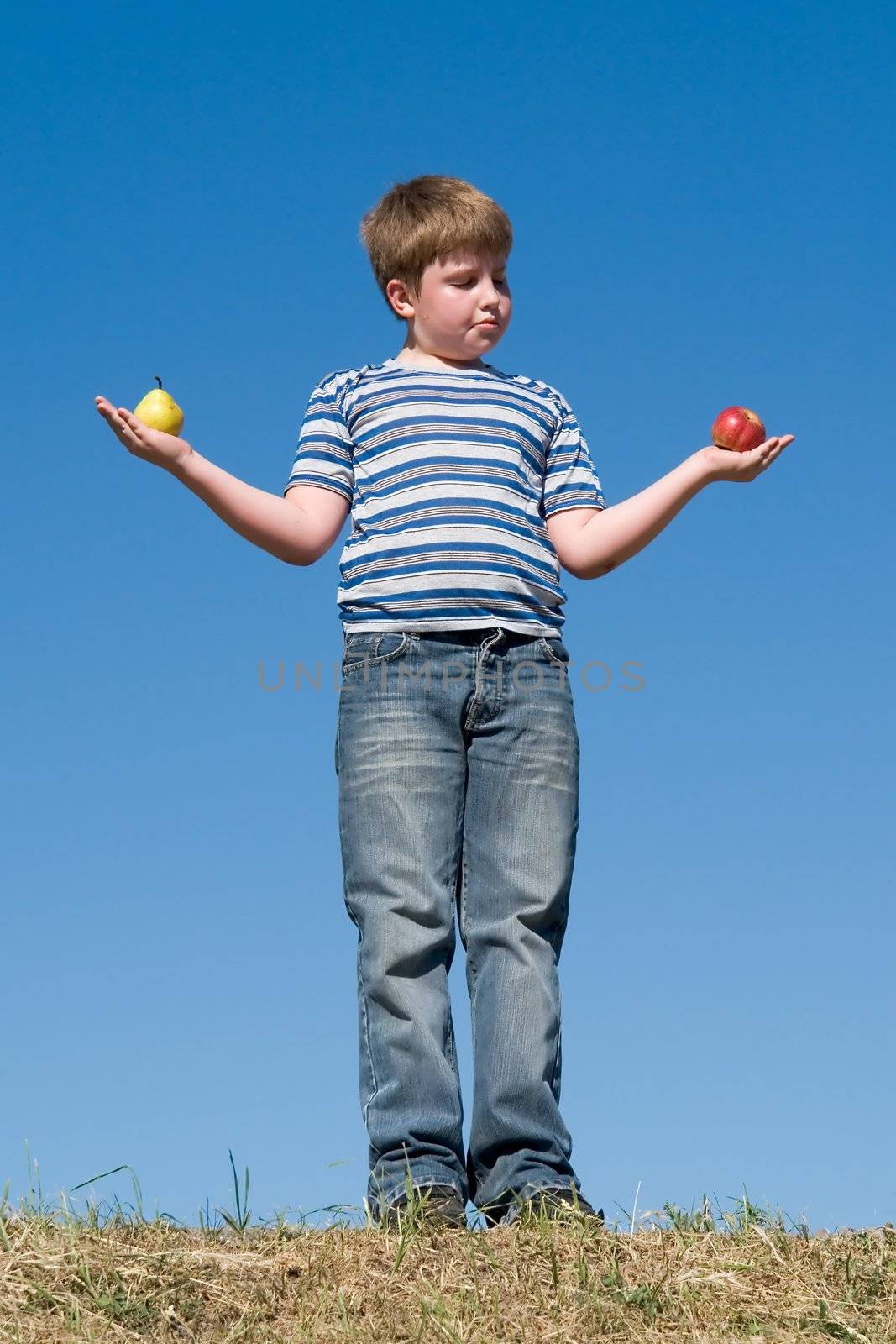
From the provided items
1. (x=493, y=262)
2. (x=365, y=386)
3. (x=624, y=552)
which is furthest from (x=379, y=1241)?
(x=493, y=262)

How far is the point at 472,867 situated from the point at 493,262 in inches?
74.0

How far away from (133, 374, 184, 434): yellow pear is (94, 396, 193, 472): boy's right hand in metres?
0.09

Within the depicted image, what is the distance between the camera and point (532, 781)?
4730 mm

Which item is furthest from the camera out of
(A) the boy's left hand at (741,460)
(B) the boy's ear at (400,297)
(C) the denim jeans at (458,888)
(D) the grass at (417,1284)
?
(B) the boy's ear at (400,297)

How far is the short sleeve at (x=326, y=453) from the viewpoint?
4.96 m

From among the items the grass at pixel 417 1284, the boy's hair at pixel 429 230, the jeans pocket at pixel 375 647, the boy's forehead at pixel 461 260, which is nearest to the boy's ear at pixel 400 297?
the boy's hair at pixel 429 230

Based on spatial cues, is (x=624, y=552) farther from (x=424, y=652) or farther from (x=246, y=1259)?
(x=246, y=1259)

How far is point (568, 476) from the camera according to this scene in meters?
5.05

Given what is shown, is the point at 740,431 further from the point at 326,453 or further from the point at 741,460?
the point at 326,453

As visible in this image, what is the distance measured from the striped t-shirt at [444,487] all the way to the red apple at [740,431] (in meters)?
0.42

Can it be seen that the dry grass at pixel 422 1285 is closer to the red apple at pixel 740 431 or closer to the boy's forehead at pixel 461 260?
the red apple at pixel 740 431

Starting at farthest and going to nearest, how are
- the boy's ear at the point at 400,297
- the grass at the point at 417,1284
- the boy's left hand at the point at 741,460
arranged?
1. the boy's ear at the point at 400,297
2. the boy's left hand at the point at 741,460
3. the grass at the point at 417,1284

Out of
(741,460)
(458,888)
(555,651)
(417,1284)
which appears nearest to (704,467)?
(741,460)

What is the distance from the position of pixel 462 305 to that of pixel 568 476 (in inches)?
24.5
